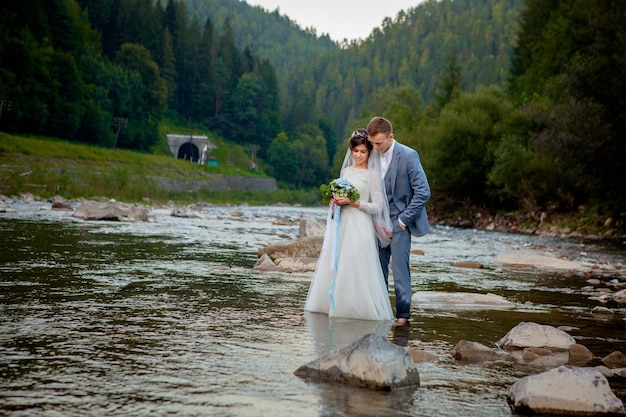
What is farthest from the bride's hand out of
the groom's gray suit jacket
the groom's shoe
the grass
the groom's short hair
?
the grass

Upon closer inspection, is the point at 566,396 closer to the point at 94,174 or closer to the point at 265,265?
the point at 265,265

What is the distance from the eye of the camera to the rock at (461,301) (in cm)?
1130

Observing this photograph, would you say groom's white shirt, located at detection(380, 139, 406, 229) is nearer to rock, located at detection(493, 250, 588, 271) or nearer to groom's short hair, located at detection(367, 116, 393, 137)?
groom's short hair, located at detection(367, 116, 393, 137)

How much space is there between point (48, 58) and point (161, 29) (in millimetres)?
71407

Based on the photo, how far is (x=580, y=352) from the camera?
7.52 meters

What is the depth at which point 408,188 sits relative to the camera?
9812 mm

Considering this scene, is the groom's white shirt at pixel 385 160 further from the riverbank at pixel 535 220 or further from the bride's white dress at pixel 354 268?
the riverbank at pixel 535 220

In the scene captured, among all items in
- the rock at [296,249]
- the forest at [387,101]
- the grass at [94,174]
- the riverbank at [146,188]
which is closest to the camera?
the rock at [296,249]

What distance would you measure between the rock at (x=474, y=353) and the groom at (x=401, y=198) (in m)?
1.96

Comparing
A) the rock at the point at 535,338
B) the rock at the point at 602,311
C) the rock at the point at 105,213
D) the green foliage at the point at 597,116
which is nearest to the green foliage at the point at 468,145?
the green foliage at the point at 597,116

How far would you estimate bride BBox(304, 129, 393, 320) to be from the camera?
975cm

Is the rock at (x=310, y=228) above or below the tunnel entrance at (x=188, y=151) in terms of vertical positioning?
below

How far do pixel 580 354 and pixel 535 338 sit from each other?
58cm

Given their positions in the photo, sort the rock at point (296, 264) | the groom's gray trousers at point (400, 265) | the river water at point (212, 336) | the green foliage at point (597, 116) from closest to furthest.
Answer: the river water at point (212, 336), the groom's gray trousers at point (400, 265), the rock at point (296, 264), the green foliage at point (597, 116)
